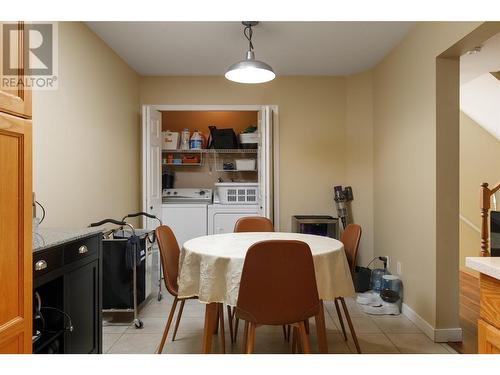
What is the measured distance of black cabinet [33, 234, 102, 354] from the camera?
5.13 ft

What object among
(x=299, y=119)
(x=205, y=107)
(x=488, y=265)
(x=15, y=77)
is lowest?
(x=488, y=265)

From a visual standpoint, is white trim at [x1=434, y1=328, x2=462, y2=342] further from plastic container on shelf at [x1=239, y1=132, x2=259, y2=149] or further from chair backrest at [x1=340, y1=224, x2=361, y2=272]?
plastic container on shelf at [x1=239, y1=132, x2=259, y2=149]

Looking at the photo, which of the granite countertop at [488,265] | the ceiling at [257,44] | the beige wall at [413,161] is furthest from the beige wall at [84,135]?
the beige wall at [413,161]

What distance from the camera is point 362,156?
4.28 meters

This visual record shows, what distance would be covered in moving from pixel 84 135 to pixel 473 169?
4738 mm

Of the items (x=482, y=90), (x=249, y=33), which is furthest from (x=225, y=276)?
(x=482, y=90)

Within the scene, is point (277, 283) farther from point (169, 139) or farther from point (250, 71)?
point (169, 139)

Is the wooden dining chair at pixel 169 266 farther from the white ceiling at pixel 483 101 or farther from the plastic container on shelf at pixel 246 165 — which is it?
the white ceiling at pixel 483 101

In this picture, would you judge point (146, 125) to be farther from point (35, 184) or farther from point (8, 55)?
point (8, 55)

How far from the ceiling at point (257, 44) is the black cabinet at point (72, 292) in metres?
2.06

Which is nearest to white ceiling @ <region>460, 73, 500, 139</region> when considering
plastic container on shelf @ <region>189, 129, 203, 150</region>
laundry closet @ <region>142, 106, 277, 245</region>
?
laundry closet @ <region>142, 106, 277, 245</region>

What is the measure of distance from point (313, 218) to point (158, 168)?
6.63 feet

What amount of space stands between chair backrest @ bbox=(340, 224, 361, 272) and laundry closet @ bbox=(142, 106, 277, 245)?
4.98ft

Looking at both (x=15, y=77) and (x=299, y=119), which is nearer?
(x=15, y=77)
